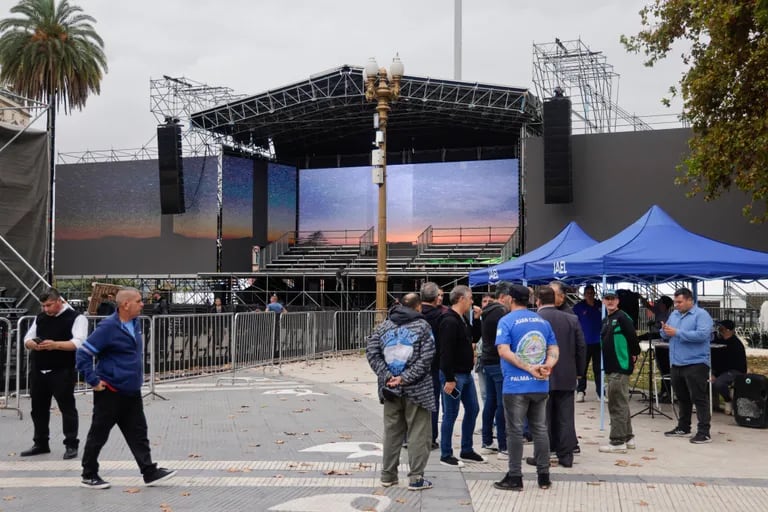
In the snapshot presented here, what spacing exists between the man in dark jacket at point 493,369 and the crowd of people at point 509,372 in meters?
0.01

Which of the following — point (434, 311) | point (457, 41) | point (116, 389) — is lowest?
point (116, 389)

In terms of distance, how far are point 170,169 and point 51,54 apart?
6.40 metres

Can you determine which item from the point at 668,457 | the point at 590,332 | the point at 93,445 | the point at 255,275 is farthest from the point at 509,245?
the point at 93,445

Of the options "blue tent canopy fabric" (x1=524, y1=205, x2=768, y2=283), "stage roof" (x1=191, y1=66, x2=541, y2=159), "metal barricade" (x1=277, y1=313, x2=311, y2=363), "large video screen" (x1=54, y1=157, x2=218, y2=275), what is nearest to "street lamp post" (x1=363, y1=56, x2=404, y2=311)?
"metal barricade" (x1=277, y1=313, x2=311, y2=363)

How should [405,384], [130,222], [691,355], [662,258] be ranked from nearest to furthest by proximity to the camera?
[405,384]
[691,355]
[662,258]
[130,222]

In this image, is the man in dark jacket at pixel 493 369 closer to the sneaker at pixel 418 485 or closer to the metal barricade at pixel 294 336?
the sneaker at pixel 418 485

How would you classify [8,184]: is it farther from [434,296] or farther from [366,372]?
[434,296]

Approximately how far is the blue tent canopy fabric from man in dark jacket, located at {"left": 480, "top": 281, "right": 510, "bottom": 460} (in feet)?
10.4

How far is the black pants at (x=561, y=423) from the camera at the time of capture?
25.0 feet

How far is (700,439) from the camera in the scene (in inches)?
352

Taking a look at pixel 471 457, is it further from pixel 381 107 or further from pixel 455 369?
pixel 381 107

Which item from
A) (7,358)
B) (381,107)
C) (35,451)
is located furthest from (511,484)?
(381,107)

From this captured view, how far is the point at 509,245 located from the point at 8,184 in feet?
66.3

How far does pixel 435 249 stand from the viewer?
34781 millimetres
